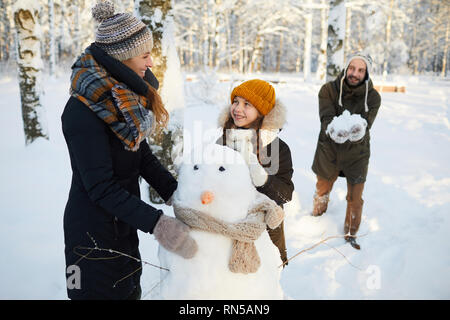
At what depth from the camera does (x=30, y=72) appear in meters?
6.02

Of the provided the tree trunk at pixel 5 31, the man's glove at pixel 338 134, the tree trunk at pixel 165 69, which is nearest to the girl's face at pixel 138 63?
the tree trunk at pixel 165 69

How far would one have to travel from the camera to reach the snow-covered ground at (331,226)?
2.79 metres

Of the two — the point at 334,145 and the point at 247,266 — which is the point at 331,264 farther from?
the point at 247,266

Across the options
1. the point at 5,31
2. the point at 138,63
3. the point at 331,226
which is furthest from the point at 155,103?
the point at 5,31

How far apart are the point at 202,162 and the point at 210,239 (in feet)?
1.16

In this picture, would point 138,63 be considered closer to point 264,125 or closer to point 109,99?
point 109,99

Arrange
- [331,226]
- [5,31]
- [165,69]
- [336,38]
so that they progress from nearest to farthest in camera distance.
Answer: [165,69] < [331,226] < [336,38] < [5,31]

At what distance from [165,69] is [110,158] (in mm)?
2581

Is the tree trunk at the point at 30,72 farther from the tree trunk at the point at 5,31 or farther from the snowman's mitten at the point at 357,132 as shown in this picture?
the tree trunk at the point at 5,31

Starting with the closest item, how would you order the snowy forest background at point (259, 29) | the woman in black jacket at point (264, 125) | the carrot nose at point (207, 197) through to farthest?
1. the carrot nose at point (207, 197)
2. the woman in black jacket at point (264, 125)
3. the snowy forest background at point (259, 29)

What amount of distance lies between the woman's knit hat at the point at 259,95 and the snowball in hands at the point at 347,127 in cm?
169

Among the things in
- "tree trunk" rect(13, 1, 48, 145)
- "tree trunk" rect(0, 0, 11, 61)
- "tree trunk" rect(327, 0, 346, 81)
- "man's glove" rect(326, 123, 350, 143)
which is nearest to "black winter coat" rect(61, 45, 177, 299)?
"man's glove" rect(326, 123, 350, 143)

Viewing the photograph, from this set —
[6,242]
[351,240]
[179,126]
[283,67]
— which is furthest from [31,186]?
[283,67]

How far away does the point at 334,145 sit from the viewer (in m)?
3.66
